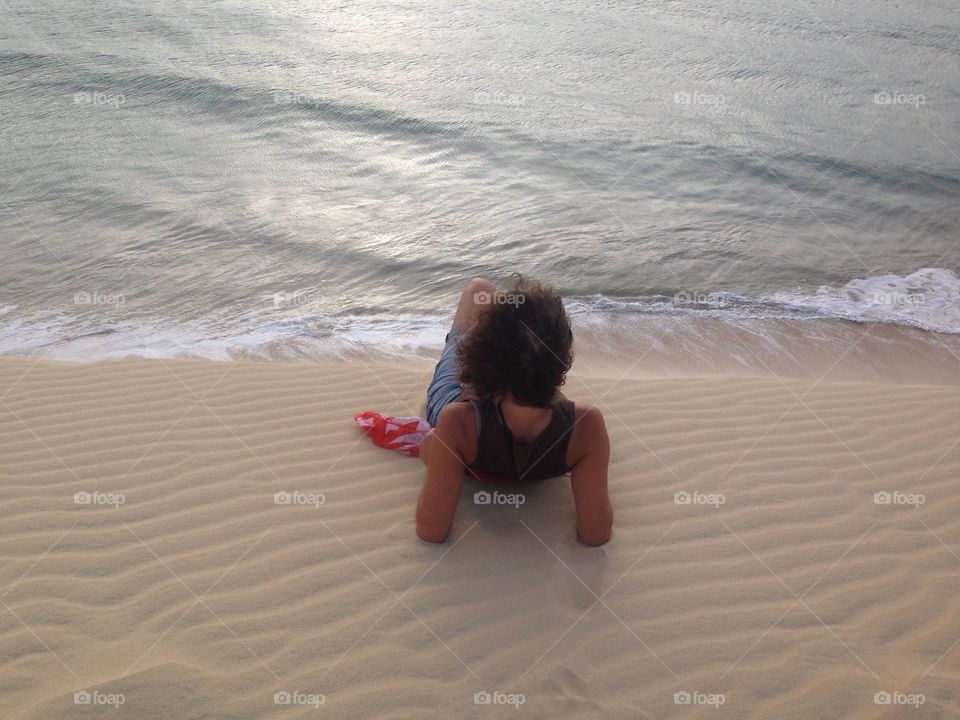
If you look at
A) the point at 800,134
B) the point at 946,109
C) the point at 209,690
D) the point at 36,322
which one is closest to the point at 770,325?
the point at 209,690

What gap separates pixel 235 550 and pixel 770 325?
534 cm

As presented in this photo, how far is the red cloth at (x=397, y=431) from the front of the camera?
4.30m

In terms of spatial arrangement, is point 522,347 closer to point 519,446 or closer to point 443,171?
point 519,446

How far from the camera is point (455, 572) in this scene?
11.2 ft

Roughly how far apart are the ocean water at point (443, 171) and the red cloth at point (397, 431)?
1.89 meters

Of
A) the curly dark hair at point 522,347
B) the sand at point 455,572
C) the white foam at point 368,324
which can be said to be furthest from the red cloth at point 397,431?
the white foam at point 368,324

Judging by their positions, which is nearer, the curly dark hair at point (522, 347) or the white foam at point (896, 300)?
the curly dark hair at point (522, 347)

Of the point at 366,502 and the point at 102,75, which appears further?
the point at 102,75

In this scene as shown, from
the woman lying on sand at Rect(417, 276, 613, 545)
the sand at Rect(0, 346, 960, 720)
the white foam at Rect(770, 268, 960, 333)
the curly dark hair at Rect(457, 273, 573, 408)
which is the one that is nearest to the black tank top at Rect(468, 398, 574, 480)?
the woman lying on sand at Rect(417, 276, 613, 545)

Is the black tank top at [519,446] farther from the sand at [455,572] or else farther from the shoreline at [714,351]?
the shoreline at [714,351]

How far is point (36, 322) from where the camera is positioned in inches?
264

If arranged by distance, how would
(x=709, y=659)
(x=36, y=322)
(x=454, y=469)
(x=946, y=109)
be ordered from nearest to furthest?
(x=709, y=659)
(x=454, y=469)
(x=36, y=322)
(x=946, y=109)

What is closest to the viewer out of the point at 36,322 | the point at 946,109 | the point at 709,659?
the point at 709,659

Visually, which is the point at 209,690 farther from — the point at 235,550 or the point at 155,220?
the point at 155,220
